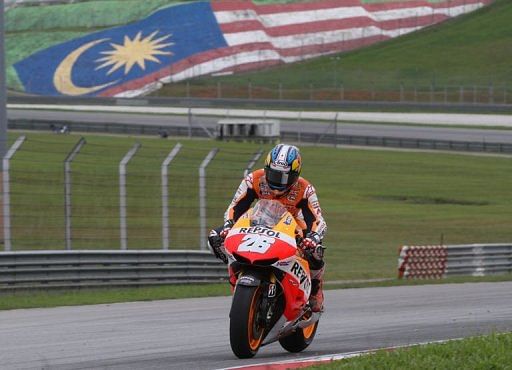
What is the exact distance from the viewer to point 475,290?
18250 mm

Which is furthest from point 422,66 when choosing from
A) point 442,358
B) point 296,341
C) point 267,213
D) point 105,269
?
point 442,358

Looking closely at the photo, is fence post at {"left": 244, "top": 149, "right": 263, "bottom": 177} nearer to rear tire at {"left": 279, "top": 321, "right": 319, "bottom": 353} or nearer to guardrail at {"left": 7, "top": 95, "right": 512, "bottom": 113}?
rear tire at {"left": 279, "top": 321, "right": 319, "bottom": 353}

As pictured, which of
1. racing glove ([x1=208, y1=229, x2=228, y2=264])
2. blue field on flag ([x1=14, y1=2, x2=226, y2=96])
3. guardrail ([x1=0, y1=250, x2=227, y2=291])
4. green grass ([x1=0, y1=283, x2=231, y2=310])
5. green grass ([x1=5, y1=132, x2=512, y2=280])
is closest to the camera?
racing glove ([x1=208, y1=229, x2=228, y2=264])

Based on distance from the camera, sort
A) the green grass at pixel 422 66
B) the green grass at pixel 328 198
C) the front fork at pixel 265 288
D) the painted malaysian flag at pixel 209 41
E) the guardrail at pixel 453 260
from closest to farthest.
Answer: the front fork at pixel 265 288, the green grass at pixel 328 198, the guardrail at pixel 453 260, the green grass at pixel 422 66, the painted malaysian flag at pixel 209 41

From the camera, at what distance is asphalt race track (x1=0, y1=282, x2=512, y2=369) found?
9.35 m

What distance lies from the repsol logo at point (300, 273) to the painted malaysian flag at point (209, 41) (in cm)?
7063

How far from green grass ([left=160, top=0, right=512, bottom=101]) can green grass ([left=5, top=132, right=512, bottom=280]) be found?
23446 millimetres

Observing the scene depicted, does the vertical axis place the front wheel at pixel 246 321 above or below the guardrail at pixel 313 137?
above

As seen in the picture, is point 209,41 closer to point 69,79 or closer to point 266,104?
point 69,79

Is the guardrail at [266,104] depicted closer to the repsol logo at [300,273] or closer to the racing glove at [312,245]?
the racing glove at [312,245]

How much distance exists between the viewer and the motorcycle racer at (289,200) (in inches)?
380

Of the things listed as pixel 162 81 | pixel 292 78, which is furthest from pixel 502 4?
pixel 162 81

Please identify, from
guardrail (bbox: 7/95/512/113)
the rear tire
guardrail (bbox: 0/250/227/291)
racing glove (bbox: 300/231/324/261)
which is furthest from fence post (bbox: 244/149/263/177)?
guardrail (bbox: 7/95/512/113)

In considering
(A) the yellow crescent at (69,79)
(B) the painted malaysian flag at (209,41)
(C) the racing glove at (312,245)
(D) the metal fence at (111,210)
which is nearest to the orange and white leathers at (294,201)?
(C) the racing glove at (312,245)
